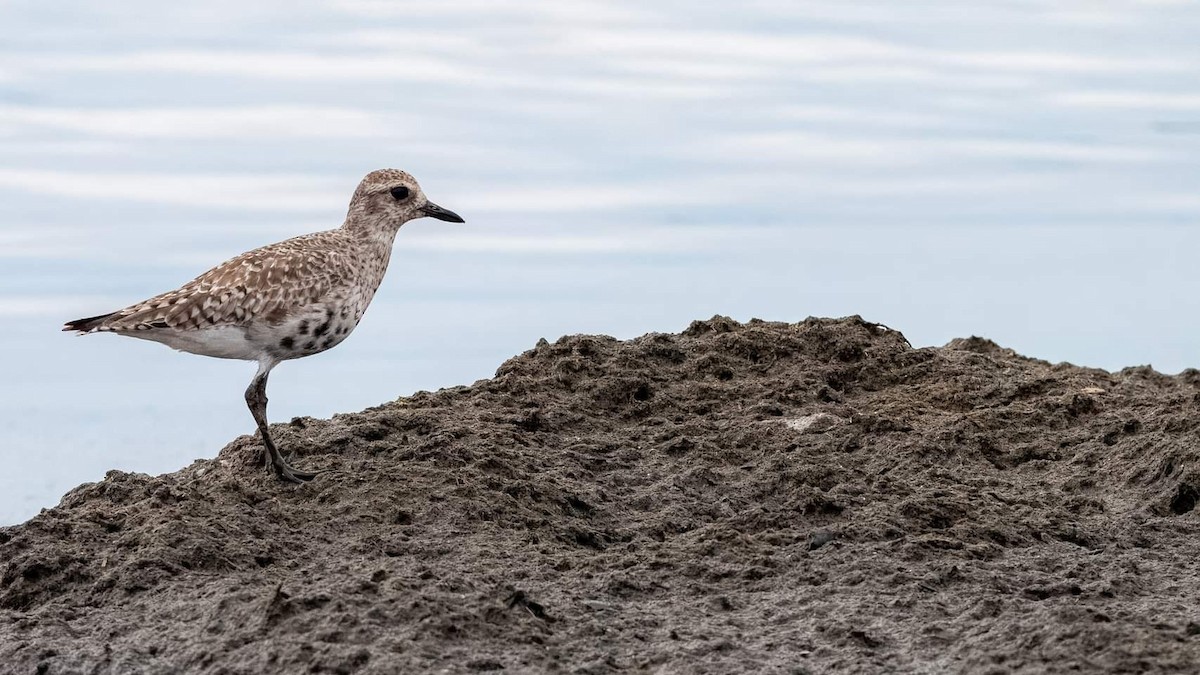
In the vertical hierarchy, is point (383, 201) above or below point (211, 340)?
above

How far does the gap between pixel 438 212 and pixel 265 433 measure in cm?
208

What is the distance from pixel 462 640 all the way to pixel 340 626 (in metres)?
0.56

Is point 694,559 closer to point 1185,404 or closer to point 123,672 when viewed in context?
point 123,672

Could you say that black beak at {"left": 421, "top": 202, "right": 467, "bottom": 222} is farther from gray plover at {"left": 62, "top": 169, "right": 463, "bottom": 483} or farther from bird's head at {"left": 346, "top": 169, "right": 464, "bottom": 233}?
gray plover at {"left": 62, "top": 169, "right": 463, "bottom": 483}

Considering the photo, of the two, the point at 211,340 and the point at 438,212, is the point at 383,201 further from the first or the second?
the point at 211,340

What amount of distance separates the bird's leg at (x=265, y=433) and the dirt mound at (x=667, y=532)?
0.13 m

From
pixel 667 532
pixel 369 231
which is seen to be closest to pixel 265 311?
pixel 369 231

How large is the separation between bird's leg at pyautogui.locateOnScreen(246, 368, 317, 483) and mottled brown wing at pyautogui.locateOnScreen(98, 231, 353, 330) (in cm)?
46

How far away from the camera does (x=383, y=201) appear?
9836 mm

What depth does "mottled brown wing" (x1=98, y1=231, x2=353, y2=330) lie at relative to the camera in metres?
8.84

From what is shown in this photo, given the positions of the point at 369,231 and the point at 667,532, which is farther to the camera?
the point at 369,231

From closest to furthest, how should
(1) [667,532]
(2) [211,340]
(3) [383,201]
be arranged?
(1) [667,532]
(2) [211,340]
(3) [383,201]

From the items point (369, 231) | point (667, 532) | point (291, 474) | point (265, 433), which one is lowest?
point (667, 532)

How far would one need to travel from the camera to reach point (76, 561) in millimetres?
8141
